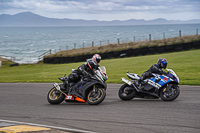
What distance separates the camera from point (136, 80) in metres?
10.7

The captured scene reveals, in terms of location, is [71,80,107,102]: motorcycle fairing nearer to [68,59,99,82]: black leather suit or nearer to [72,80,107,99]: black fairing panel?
[72,80,107,99]: black fairing panel

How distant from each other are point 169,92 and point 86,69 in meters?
3.08

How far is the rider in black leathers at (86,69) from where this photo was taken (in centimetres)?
997

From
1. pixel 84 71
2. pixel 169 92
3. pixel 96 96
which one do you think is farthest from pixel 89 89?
pixel 169 92

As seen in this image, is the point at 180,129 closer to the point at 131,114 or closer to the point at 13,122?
the point at 131,114

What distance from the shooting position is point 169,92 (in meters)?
9.94

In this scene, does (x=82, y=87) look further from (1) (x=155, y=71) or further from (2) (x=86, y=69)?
(1) (x=155, y=71)

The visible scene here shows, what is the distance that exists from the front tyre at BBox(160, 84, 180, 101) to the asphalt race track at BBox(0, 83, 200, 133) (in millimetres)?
237

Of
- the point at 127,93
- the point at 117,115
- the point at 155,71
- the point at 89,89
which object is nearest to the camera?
the point at 117,115

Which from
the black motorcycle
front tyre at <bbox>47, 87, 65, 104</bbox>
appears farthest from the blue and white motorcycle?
front tyre at <bbox>47, 87, 65, 104</bbox>

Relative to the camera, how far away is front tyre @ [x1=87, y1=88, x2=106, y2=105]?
380 inches

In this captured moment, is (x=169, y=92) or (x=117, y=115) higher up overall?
(x=169, y=92)

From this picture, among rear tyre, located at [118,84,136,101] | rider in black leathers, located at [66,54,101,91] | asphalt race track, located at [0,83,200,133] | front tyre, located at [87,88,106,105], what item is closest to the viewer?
asphalt race track, located at [0,83,200,133]

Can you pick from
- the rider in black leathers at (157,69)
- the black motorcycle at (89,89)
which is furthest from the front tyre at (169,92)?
the black motorcycle at (89,89)
